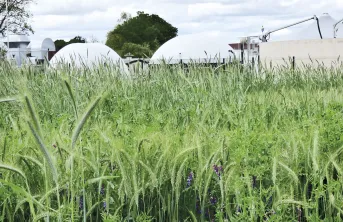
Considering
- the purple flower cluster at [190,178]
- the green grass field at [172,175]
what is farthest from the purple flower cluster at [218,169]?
the purple flower cluster at [190,178]

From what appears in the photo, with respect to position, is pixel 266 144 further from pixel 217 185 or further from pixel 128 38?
pixel 128 38

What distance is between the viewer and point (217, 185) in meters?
2.84

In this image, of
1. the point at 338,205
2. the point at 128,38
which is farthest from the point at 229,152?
the point at 128,38

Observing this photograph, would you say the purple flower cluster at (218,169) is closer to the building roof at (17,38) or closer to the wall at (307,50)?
the wall at (307,50)

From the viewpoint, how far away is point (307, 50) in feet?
67.7

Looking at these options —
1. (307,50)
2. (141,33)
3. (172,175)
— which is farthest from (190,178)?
(141,33)

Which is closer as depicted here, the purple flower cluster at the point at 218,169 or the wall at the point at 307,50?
the purple flower cluster at the point at 218,169

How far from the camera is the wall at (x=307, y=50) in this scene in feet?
65.2

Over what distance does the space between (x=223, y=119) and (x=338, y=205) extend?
139cm

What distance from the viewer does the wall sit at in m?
19.9

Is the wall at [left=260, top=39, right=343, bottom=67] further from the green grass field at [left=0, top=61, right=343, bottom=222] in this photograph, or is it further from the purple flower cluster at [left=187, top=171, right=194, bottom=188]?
the purple flower cluster at [left=187, top=171, right=194, bottom=188]

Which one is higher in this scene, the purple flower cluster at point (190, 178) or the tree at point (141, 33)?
the tree at point (141, 33)

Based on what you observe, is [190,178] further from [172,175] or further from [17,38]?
[17,38]

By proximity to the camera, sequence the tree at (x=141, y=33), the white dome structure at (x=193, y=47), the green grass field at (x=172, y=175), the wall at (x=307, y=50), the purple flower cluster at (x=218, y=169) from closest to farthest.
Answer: the green grass field at (x=172, y=175)
the purple flower cluster at (x=218, y=169)
the wall at (x=307, y=50)
the white dome structure at (x=193, y=47)
the tree at (x=141, y=33)
